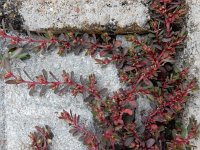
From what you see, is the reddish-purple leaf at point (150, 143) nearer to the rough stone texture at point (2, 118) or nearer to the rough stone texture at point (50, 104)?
the rough stone texture at point (50, 104)

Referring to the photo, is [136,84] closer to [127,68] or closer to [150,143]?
[127,68]

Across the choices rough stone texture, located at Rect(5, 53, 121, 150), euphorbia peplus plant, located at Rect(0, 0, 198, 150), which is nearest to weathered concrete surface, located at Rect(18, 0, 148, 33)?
euphorbia peplus plant, located at Rect(0, 0, 198, 150)

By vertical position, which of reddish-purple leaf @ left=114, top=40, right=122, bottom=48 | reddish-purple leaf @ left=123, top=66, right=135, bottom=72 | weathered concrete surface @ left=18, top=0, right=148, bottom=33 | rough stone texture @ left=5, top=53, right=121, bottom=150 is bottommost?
rough stone texture @ left=5, top=53, right=121, bottom=150

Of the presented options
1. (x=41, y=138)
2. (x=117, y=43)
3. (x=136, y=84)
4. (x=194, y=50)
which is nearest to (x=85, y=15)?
(x=117, y=43)

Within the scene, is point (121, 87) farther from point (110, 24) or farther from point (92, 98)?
point (110, 24)

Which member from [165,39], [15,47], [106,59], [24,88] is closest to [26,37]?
[15,47]

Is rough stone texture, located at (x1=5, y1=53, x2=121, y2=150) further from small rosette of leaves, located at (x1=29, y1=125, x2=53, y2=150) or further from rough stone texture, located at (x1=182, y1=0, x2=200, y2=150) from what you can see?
rough stone texture, located at (x1=182, y1=0, x2=200, y2=150)
